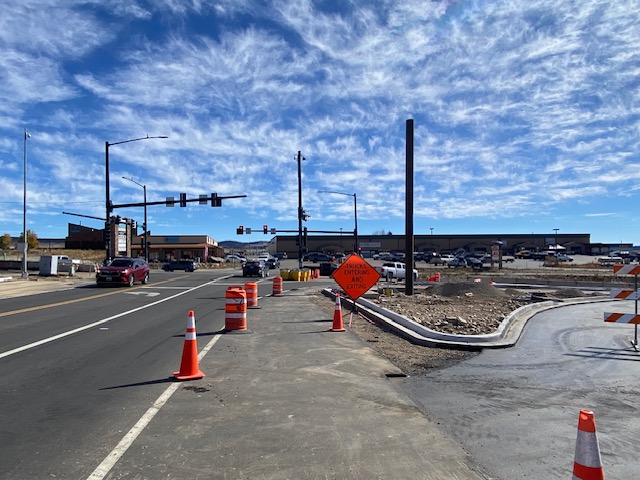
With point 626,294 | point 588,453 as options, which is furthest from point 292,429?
point 626,294

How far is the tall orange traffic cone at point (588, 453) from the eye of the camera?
3.36 m

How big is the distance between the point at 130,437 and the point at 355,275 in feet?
34.8

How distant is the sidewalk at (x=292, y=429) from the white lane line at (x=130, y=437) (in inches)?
2.3

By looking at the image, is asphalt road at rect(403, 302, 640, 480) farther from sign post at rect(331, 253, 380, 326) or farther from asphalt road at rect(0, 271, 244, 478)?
sign post at rect(331, 253, 380, 326)

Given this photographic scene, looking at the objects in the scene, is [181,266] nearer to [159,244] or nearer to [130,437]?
[130,437]

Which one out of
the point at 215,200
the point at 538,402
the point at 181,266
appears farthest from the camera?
the point at 181,266

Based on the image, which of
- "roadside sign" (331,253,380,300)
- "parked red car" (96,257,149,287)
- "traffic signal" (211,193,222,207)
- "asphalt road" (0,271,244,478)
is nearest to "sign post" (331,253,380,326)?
"roadside sign" (331,253,380,300)

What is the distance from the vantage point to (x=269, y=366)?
912 centimetres

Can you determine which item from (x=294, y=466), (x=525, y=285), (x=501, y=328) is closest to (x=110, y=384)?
(x=294, y=466)

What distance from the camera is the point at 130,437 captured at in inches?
217

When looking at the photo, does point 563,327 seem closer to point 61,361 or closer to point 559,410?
point 559,410

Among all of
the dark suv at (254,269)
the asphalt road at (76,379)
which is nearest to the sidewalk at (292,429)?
the asphalt road at (76,379)

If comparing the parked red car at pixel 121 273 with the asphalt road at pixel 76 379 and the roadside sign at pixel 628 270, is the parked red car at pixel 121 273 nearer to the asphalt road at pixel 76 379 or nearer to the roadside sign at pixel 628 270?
the asphalt road at pixel 76 379

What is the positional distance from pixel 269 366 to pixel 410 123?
50.9 ft
